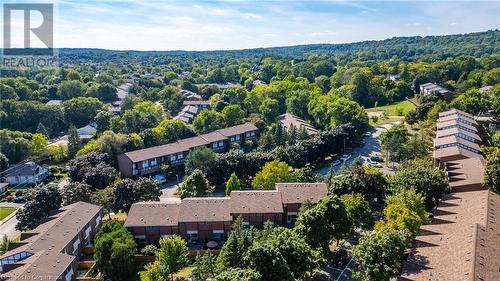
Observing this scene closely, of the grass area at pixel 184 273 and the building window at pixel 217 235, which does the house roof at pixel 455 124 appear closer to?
the building window at pixel 217 235

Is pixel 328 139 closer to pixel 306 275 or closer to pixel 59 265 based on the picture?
pixel 306 275

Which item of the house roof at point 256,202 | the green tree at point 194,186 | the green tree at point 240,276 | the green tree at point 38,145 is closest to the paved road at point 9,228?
the green tree at point 194,186

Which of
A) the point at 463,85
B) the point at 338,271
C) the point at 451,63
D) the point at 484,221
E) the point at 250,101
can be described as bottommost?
the point at 338,271

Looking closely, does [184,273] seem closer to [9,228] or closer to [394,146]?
[9,228]

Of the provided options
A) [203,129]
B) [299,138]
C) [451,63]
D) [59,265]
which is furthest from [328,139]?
[451,63]

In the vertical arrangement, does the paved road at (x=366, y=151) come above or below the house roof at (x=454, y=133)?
below

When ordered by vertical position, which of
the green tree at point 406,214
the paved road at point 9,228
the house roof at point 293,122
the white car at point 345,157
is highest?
the house roof at point 293,122

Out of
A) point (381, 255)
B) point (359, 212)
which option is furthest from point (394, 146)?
point (381, 255)
